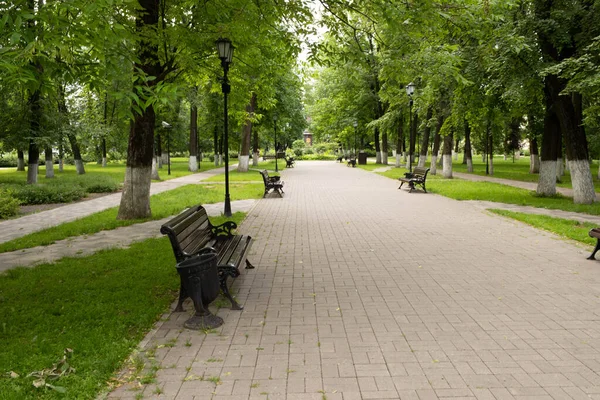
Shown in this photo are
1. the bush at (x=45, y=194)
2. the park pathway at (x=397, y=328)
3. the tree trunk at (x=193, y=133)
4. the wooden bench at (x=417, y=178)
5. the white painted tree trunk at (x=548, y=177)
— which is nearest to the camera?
the park pathway at (x=397, y=328)

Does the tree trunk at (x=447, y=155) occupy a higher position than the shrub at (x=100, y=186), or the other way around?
the tree trunk at (x=447, y=155)

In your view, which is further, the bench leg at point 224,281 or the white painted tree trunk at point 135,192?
the white painted tree trunk at point 135,192

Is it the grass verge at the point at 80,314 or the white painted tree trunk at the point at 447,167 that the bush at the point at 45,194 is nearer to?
the grass verge at the point at 80,314

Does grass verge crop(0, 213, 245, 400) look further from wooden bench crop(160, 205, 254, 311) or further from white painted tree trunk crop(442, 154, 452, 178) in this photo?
white painted tree trunk crop(442, 154, 452, 178)

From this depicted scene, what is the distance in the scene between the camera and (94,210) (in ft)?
41.0

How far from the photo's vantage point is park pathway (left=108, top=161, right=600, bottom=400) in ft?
10.5

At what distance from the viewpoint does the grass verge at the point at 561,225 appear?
8273 mm

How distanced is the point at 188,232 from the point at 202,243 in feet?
1.97

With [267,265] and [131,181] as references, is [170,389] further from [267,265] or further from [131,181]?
[131,181]

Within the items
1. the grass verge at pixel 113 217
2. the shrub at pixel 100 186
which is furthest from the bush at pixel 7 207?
the shrub at pixel 100 186

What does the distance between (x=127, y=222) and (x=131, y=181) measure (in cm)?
102

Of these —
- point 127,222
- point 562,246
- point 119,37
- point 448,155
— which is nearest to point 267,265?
point 119,37

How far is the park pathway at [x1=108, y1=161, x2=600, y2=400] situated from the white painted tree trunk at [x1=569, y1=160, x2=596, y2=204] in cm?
549

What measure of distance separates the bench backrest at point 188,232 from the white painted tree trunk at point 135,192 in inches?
168
